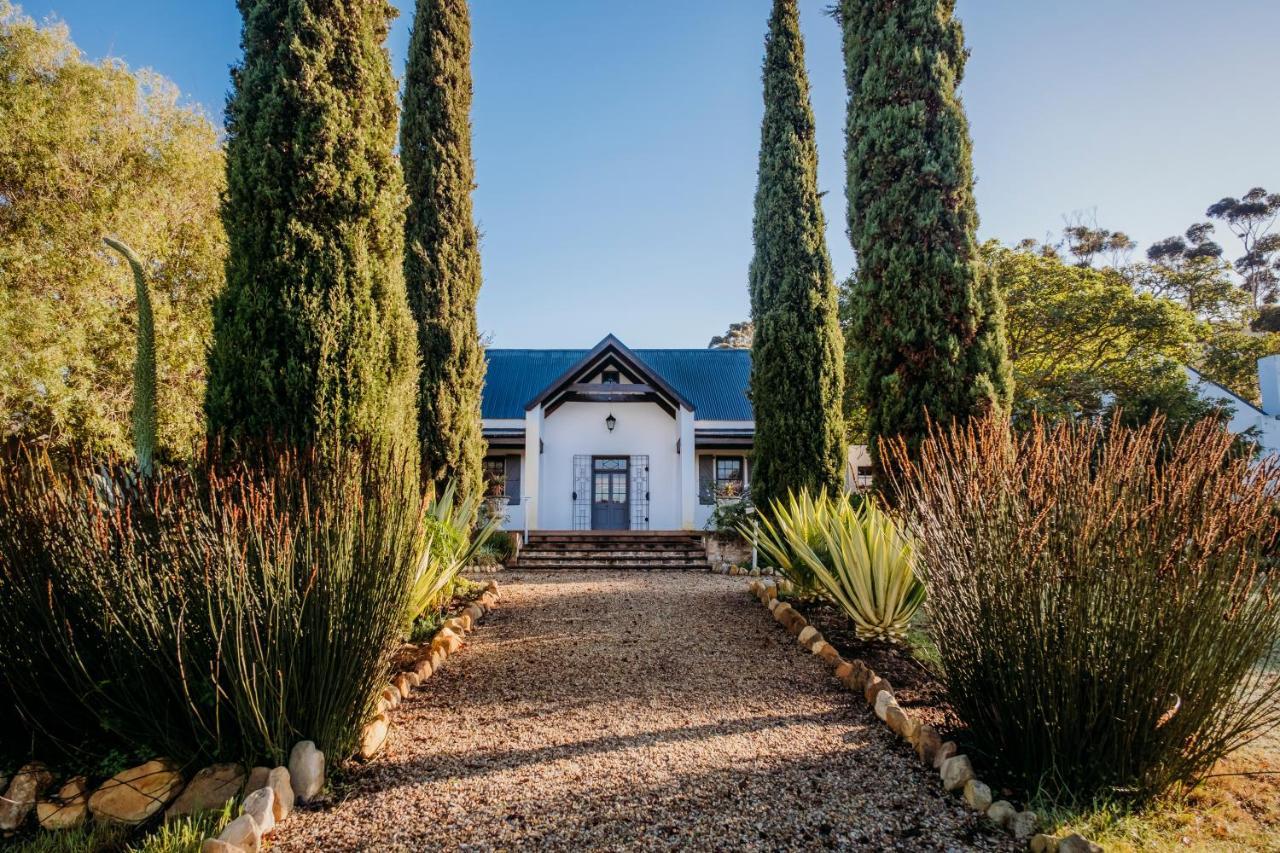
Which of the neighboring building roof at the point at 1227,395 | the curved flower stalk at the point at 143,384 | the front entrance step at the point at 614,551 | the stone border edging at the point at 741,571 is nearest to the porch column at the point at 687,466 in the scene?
the front entrance step at the point at 614,551

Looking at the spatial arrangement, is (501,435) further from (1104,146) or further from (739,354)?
(1104,146)

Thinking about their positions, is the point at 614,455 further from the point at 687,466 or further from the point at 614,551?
the point at 614,551

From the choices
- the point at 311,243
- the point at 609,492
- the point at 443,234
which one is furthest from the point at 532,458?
the point at 311,243

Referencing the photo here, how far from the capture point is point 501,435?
15.6 m

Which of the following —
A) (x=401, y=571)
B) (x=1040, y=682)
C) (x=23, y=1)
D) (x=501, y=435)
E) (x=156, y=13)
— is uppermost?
(x=23, y=1)

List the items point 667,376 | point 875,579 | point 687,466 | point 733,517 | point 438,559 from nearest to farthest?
1. point 875,579
2. point 438,559
3. point 733,517
4. point 687,466
5. point 667,376

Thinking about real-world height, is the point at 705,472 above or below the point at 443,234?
below

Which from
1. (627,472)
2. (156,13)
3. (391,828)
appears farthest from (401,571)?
(627,472)

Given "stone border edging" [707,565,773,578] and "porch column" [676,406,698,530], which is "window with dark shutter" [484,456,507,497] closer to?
"porch column" [676,406,698,530]

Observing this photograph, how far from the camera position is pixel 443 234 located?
374 inches

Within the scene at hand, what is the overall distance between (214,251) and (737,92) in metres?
10.4

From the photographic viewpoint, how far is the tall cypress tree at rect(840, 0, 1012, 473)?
6004 millimetres

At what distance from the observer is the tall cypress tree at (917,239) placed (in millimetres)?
6004

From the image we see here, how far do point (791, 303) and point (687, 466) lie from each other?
15.0ft
